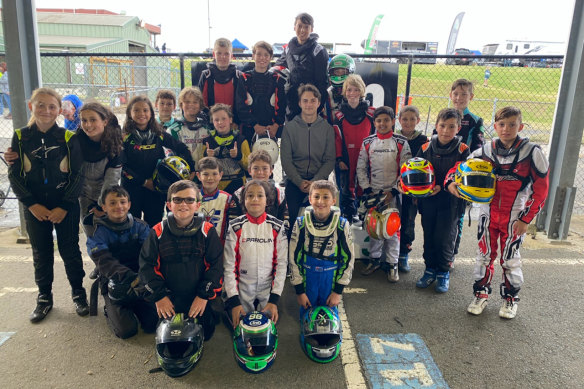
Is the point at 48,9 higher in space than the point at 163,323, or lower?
higher

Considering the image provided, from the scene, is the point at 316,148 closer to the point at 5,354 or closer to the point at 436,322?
the point at 436,322

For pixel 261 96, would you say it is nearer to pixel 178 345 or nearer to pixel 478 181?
pixel 478 181

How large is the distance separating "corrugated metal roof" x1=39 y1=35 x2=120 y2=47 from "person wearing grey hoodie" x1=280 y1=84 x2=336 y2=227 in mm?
26108

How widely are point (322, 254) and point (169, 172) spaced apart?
170 cm

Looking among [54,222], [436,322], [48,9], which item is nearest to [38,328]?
[54,222]

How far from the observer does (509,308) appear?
3.61m

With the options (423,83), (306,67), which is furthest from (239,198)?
(423,83)

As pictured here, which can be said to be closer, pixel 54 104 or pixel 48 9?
pixel 54 104

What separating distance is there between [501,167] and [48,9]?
39836 mm

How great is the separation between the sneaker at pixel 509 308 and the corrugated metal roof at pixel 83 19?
31.1 m

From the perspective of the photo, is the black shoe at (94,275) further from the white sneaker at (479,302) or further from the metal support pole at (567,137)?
the metal support pole at (567,137)

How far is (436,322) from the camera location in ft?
11.5

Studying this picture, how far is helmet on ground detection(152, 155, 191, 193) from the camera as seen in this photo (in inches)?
150

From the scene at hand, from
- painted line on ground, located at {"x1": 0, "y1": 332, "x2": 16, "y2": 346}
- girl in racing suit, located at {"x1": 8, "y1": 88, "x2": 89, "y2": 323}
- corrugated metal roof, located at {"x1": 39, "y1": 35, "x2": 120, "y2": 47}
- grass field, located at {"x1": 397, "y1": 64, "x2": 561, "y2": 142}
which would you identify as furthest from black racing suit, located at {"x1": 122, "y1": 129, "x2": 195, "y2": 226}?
corrugated metal roof, located at {"x1": 39, "y1": 35, "x2": 120, "y2": 47}
